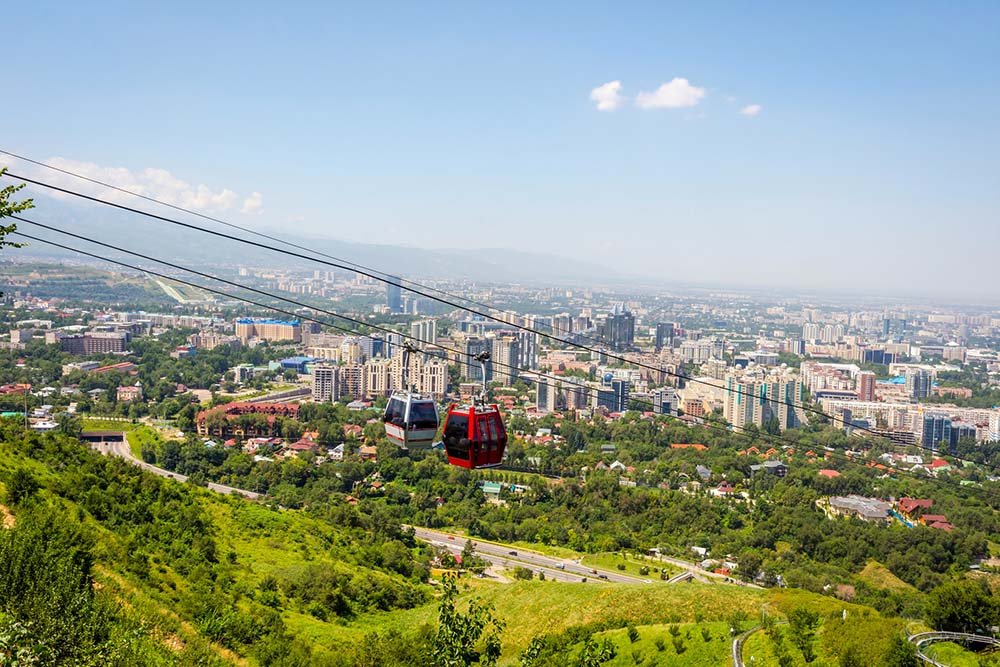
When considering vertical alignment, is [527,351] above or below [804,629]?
below

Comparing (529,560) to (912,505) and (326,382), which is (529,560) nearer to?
(912,505)

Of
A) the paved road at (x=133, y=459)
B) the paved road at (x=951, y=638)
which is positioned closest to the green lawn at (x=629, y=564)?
the paved road at (x=951, y=638)

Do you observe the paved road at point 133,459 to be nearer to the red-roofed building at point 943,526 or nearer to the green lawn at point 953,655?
the red-roofed building at point 943,526

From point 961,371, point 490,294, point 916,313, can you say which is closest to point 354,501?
point 961,371

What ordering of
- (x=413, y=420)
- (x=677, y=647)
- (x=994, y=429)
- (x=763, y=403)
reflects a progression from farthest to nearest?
(x=763, y=403) < (x=994, y=429) < (x=677, y=647) < (x=413, y=420)

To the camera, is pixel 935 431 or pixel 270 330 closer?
pixel 935 431

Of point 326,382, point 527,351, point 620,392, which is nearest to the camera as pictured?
point 326,382

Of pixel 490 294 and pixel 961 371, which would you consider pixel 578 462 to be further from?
pixel 490 294

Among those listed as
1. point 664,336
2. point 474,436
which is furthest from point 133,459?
point 664,336
